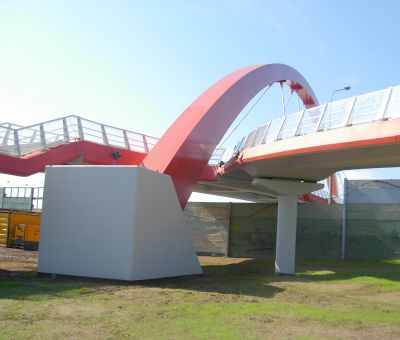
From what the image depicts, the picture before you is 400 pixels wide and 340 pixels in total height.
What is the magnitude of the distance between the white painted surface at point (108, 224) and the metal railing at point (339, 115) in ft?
18.4

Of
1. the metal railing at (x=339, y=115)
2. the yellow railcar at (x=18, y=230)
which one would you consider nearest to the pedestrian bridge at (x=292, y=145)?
the metal railing at (x=339, y=115)

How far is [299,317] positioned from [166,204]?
834cm

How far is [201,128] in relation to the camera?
76.9ft

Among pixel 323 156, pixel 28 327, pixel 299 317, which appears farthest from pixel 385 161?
pixel 28 327

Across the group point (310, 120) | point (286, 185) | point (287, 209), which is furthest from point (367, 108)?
point (287, 209)

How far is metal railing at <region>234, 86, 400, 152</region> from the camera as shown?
1539 cm

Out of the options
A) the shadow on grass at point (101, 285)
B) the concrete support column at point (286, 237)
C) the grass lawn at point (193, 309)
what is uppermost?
the concrete support column at point (286, 237)

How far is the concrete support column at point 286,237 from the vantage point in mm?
24188

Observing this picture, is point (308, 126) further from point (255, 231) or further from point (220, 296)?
point (255, 231)

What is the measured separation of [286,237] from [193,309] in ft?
47.5

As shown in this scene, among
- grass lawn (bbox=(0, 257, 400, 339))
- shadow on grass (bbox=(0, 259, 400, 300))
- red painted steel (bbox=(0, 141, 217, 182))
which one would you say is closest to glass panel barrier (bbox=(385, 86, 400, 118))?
grass lawn (bbox=(0, 257, 400, 339))

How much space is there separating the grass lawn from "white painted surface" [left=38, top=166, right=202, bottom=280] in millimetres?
627

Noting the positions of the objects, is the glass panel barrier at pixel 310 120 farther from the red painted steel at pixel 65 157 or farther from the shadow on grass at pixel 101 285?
the red painted steel at pixel 65 157

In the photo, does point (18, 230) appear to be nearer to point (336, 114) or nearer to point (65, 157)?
point (65, 157)
